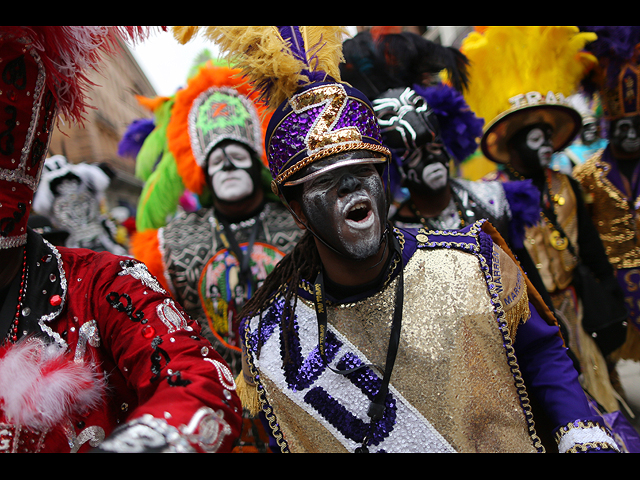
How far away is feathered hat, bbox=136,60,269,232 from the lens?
334 centimetres

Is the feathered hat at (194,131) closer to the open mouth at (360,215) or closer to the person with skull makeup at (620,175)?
the open mouth at (360,215)

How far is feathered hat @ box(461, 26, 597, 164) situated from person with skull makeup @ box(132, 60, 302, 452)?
76.0 inches

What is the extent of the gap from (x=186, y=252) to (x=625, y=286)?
3.89 meters

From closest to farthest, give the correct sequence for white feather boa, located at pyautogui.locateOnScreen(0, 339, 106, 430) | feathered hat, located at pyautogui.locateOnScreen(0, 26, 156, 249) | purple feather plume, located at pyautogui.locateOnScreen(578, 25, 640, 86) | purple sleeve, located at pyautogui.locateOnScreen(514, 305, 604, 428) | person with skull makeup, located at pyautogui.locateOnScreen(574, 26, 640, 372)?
1. white feather boa, located at pyautogui.locateOnScreen(0, 339, 106, 430)
2. feathered hat, located at pyautogui.locateOnScreen(0, 26, 156, 249)
3. purple sleeve, located at pyautogui.locateOnScreen(514, 305, 604, 428)
4. purple feather plume, located at pyautogui.locateOnScreen(578, 25, 640, 86)
5. person with skull makeup, located at pyautogui.locateOnScreen(574, 26, 640, 372)

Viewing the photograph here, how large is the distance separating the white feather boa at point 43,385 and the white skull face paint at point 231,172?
1959 mm

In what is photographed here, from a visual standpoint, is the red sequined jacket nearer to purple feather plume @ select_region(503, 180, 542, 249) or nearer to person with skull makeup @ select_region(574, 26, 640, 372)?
purple feather plume @ select_region(503, 180, 542, 249)

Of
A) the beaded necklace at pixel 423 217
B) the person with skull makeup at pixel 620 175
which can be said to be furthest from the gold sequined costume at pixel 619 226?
the beaded necklace at pixel 423 217

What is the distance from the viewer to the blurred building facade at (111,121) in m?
1.94

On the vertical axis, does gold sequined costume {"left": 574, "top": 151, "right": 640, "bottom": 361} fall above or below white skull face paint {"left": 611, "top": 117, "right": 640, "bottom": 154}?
below

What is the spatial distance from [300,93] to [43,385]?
4.28ft

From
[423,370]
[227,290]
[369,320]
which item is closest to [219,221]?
[227,290]

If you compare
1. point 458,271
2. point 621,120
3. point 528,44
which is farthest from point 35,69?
point 621,120

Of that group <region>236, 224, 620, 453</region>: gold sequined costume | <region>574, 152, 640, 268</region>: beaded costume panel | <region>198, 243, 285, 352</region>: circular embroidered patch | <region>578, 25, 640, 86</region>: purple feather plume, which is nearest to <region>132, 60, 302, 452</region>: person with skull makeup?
<region>198, 243, 285, 352</region>: circular embroidered patch

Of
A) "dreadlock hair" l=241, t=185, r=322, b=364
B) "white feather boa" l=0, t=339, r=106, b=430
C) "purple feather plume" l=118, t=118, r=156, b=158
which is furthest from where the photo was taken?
"purple feather plume" l=118, t=118, r=156, b=158
